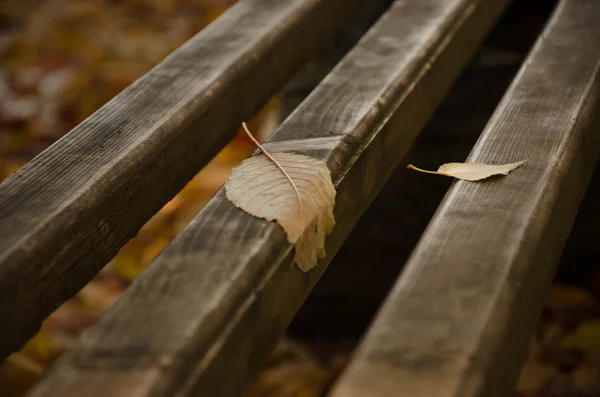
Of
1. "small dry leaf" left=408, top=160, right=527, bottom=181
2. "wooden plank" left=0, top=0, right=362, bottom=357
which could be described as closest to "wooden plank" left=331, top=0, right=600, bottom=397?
"small dry leaf" left=408, top=160, right=527, bottom=181

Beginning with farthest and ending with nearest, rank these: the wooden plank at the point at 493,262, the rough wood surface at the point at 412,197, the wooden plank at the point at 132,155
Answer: the rough wood surface at the point at 412,197
the wooden plank at the point at 132,155
the wooden plank at the point at 493,262

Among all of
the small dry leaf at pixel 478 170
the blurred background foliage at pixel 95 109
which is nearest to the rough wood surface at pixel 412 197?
the blurred background foliage at pixel 95 109

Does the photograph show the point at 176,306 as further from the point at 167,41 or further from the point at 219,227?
the point at 167,41

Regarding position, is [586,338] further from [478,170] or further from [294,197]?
[294,197]

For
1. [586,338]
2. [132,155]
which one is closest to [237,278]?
[132,155]

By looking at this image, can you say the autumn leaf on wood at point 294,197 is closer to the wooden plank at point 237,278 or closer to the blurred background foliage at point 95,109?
the wooden plank at point 237,278

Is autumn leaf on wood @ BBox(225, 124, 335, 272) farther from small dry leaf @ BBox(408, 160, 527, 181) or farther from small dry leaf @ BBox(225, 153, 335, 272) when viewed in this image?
small dry leaf @ BBox(408, 160, 527, 181)
